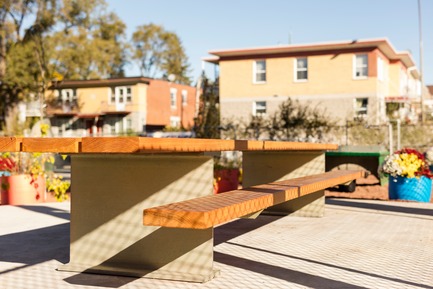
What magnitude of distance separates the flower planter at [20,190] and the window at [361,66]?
2441cm

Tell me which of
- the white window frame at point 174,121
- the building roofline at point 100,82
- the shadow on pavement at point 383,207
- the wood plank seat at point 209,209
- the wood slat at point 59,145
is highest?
the building roofline at point 100,82

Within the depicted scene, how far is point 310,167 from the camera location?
11.8 meters

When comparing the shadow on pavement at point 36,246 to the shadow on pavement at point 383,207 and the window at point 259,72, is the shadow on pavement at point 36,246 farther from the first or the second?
the window at point 259,72

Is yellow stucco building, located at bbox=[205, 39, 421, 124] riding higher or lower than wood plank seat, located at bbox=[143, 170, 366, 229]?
higher

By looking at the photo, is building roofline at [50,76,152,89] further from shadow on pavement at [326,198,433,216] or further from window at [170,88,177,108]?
shadow on pavement at [326,198,433,216]

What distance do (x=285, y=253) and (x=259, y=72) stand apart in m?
30.6

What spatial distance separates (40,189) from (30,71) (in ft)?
132

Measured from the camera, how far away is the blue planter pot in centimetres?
1406

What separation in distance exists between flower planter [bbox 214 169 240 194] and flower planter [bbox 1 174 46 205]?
13.3 feet

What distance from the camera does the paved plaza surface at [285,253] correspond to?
6.06 m

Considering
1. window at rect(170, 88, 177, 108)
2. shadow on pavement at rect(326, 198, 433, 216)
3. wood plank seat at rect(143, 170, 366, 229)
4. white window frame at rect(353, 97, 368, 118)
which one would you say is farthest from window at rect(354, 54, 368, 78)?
wood plank seat at rect(143, 170, 366, 229)

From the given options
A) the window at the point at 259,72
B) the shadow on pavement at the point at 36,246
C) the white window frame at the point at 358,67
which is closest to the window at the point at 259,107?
the window at the point at 259,72

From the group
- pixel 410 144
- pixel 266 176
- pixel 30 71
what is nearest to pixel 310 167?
pixel 266 176

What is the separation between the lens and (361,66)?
3503cm
